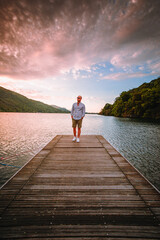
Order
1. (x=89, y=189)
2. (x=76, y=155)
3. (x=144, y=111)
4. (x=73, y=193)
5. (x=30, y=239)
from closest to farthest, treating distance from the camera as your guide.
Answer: (x=30, y=239) < (x=73, y=193) < (x=89, y=189) < (x=76, y=155) < (x=144, y=111)

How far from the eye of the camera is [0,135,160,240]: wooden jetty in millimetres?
1771

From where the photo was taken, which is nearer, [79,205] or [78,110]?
[79,205]

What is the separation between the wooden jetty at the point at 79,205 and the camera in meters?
1.77

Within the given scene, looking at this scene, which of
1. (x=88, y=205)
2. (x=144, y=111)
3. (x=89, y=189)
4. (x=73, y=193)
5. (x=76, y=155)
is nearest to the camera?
(x=88, y=205)

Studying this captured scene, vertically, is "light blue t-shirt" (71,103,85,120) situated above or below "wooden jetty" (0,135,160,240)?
above

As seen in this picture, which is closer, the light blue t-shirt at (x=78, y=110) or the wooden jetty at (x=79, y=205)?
the wooden jetty at (x=79, y=205)

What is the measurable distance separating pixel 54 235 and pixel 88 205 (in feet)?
2.71

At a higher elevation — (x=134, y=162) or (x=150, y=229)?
(x=150, y=229)

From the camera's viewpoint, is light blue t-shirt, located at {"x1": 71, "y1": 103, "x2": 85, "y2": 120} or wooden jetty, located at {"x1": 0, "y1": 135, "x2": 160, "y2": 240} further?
light blue t-shirt, located at {"x1": 71, "y1": 103, "x2": 85, "y2": 120}

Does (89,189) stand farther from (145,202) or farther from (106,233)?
(145,202)

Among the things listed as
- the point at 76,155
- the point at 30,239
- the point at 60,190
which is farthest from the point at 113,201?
the point at 76,155

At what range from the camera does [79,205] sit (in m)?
2.29

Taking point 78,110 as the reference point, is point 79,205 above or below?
below

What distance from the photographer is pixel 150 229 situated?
71.2 inches
